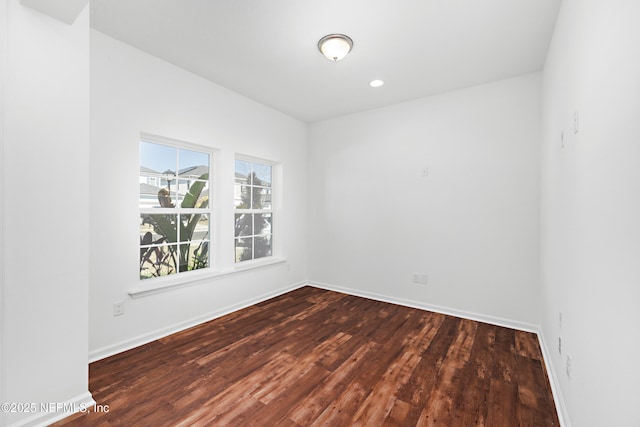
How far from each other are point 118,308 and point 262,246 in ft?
6.43

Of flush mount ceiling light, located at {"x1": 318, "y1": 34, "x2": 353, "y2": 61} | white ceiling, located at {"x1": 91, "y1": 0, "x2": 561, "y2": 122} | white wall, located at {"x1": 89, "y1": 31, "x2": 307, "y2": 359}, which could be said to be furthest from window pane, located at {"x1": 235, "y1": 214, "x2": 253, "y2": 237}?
flush mount ceiling light, located at {"x1": 318, "y1": 34, "x2": 353, "y2": 61}

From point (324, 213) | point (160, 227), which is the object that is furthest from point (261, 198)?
point (160, 227)

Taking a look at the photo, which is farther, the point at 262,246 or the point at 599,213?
the point at 262,246

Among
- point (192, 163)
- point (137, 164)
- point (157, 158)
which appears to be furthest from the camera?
point (192, 163)

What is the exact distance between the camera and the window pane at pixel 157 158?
2.78m

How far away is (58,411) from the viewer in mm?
1666

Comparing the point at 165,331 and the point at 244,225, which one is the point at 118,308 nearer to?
the point at 165,331

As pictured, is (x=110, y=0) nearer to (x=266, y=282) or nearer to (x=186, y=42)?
(x=186, y=42)

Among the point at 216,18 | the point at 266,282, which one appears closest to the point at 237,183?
the point at 266,282

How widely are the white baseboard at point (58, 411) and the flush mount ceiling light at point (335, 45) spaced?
3090mm

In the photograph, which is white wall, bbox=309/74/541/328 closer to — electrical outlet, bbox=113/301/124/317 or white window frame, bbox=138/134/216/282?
white window frame, bbox=138/134/216/282

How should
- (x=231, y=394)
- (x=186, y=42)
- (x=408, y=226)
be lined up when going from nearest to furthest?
(x=231, y=394)
(x=186, y=42)
(x=408, y=226)

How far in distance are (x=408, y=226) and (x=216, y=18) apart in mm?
3065

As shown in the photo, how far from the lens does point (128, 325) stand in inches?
99.3
